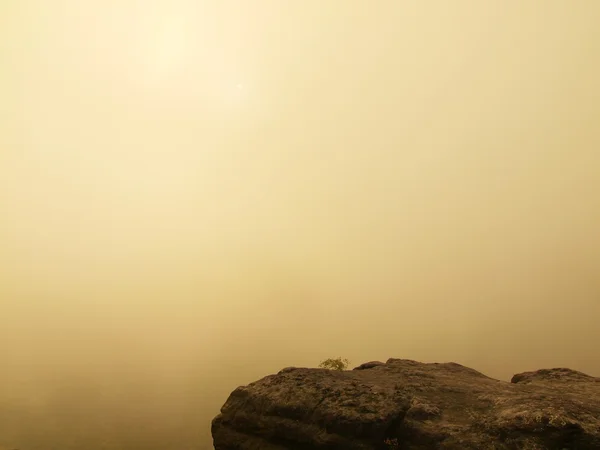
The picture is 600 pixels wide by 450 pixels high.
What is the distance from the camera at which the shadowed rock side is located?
1128 centimetres

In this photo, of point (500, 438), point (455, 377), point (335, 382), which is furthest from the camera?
point (455, 377)

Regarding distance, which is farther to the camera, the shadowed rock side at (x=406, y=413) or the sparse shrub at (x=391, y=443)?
the sparse shrub at (x=391, y=443)

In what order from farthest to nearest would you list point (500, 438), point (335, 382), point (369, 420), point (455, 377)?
1. point (455, 377)
2. point (335, 382)
3. point (369, 420)
4. point (500, 438)

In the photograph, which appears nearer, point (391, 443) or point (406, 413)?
point (391, 443)

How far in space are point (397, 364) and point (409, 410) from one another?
28.2ft

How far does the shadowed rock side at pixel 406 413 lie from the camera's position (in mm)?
11281

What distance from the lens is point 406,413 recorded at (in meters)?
14.0

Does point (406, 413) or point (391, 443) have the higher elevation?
point (406, 413)

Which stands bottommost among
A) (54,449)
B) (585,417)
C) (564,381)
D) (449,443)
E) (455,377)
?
(54,449)

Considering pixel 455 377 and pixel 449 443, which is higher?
pixel 449 443

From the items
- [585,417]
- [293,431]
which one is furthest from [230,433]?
[585,417]

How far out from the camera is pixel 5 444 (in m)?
81.8

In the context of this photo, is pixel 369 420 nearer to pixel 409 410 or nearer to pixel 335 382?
pixel 409 410

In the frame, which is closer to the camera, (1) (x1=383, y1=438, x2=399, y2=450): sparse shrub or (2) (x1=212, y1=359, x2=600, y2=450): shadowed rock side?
(2) (x1=212, y1=359, x2=600, y2=450): shadowed rock side
